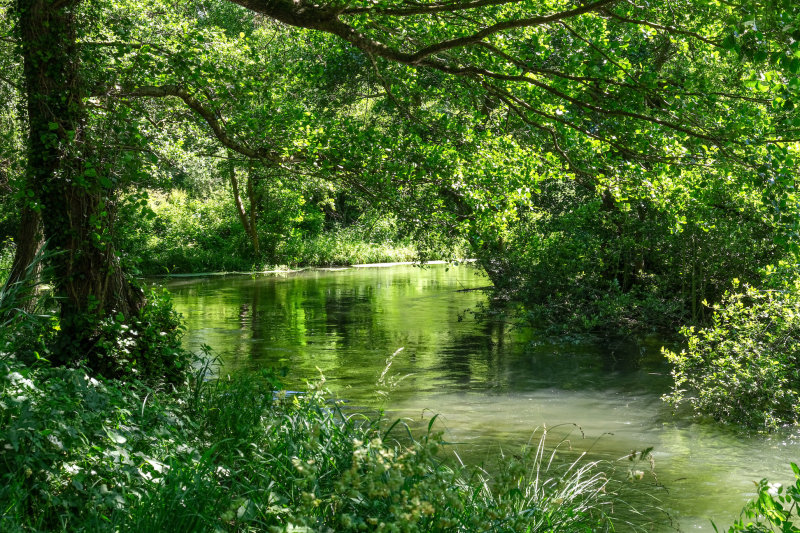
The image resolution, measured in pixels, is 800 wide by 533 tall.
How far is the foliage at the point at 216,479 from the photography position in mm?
3150

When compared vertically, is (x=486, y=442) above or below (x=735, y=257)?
below

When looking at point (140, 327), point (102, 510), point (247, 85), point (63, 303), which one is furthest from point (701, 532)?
point (247, 85)

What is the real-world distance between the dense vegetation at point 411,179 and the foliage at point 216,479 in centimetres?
3

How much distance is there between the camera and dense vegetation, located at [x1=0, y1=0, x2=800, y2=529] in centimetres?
391

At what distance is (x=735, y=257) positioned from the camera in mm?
12250

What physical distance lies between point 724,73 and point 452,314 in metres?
8.18

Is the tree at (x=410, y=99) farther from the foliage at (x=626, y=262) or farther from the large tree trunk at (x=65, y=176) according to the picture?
the foliage at (x=626, y=262)

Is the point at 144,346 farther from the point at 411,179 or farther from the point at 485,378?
the point at 485,378

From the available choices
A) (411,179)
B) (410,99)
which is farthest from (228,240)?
(411,179)

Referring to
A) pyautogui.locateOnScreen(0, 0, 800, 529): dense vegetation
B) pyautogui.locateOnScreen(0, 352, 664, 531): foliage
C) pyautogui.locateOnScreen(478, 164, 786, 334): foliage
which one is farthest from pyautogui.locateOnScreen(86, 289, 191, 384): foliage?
pyautogui.locateOnScreen(478, 164, 786, 334): foliage

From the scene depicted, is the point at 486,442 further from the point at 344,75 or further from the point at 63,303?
the point at 344,75

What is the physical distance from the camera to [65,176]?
21.9ft

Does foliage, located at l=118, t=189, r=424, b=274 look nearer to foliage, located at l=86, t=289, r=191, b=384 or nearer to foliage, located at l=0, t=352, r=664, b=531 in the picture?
foliage, located at l=86, t=289, r=191, b=384

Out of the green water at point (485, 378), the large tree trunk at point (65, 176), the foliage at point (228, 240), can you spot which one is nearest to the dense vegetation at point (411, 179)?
the large tree trunk at point (65, 176)
